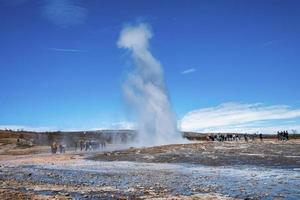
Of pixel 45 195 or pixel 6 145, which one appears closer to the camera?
pixel 45 195

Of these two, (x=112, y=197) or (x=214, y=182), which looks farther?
(x=214, y=182)

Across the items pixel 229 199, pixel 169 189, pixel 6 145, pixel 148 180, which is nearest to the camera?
pixel 229 199

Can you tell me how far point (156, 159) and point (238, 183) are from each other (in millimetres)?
22407

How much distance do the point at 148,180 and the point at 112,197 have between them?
6.62 meters

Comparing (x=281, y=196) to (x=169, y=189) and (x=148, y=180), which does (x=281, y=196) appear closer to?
(x=169, y=189)

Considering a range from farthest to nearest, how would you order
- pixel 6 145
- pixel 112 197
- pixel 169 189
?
pixel 6 145 → pixel 169 189 → pixel 112 197

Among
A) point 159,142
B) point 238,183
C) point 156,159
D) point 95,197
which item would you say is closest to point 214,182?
point 238,183

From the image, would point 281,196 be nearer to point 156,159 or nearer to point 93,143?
point 156,159

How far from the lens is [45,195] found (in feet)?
62.7

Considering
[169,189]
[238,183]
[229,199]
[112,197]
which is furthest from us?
[238,183]

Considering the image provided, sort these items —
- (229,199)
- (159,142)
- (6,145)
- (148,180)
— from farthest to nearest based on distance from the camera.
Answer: (6,145) → (159,142) → (148,180) → (229,199)

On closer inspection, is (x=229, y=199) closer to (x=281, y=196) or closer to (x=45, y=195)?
(x=281, y=196)

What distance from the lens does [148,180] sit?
80.9 ft

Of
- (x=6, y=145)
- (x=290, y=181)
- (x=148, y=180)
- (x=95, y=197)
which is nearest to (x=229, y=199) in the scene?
(x=95, y=197)
